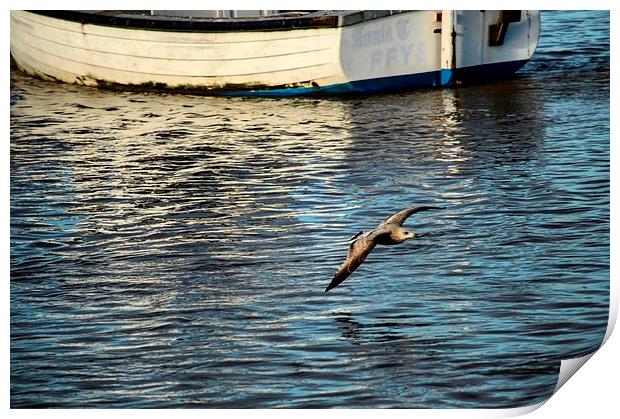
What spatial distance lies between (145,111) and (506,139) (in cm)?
264

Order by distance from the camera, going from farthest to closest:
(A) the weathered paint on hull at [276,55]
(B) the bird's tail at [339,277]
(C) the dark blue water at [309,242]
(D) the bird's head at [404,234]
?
(A) the weathered paint on hull at [276,55] < (D) the bird's head at [404,234] < (B) the bird's tail at [339,277] < (C) the dark blue water at [309,242]

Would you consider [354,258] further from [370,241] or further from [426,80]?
[426,80]

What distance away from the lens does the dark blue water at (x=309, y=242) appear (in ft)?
18.2

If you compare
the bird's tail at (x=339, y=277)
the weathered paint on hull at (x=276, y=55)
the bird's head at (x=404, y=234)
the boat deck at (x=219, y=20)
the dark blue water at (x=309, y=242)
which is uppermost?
the boat deck at (x=219, y=20)

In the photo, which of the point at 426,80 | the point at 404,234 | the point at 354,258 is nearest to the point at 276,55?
the point at 426,80

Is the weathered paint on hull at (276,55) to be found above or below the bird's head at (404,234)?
above

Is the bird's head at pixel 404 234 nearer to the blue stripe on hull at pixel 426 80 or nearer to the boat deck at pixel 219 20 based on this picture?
the blue stripe on hull at pixel 426 80

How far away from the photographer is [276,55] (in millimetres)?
9734

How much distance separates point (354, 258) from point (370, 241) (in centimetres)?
15

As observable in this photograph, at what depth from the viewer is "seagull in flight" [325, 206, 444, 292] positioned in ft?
20.2

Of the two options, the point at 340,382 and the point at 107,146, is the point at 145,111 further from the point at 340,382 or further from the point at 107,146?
the point at 340,382

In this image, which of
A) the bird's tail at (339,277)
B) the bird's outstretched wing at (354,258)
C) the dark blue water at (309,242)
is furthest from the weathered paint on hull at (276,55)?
the bird's tail at (339,277)

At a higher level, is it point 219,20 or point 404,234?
point 219,20

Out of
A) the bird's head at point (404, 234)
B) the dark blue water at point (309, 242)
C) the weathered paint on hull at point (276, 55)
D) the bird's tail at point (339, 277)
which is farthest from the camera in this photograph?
the weathered paint on hull at point (276, 55)
